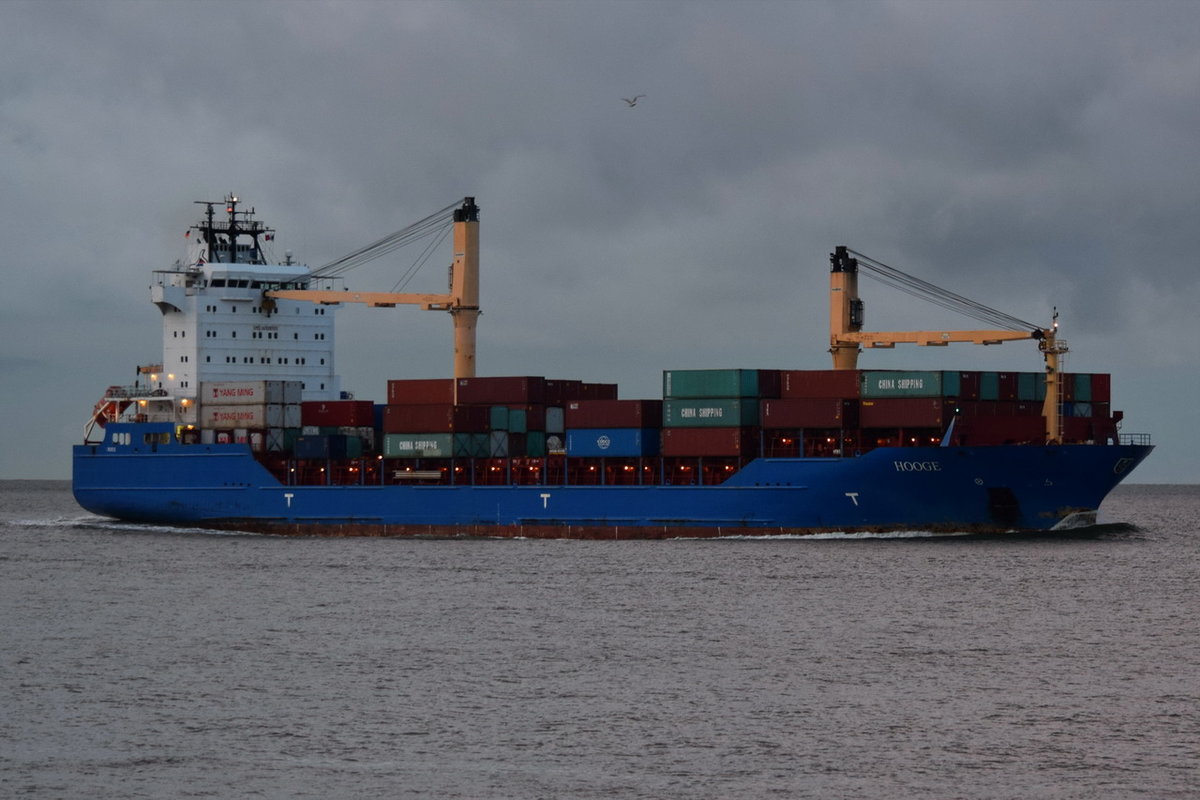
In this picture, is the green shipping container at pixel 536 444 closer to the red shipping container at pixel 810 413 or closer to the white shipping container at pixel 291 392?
the red shipping container at pixel 810 413

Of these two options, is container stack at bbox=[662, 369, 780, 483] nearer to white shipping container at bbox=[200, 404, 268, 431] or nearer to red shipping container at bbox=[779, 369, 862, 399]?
red shipping container at bbox=[779, 369, 862, 399]

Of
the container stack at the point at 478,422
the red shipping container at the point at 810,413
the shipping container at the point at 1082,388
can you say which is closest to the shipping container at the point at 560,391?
the container stack at the point at 478,422

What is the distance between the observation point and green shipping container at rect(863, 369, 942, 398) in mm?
47719

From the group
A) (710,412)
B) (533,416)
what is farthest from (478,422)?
(710,412)

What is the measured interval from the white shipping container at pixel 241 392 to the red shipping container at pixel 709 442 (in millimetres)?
15591

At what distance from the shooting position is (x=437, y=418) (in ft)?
174

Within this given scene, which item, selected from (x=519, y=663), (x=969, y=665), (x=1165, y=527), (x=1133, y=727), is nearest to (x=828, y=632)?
(x=969, y=665)

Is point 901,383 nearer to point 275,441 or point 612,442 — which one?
point 612,442

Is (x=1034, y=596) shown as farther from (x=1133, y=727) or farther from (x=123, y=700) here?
(x=123, y=700)

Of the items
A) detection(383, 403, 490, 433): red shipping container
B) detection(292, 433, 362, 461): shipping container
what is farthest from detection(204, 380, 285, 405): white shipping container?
detection(383, 403, 490, 433): red shipping container

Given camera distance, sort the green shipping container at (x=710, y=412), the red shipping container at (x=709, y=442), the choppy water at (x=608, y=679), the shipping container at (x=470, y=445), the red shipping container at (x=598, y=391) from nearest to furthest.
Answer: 1. the choppy water at (x=608, y=679)
2. the red shipping container at (x=709, y=442)
3. the green shipping container at (x=710, y=412)
4. the shipping container at (x=470, y=445)
5. the red shipping container at (x=598, y=391)

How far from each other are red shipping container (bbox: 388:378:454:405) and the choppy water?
7932 millimetres

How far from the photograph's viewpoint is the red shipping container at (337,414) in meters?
56.6

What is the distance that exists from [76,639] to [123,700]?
24.6ft
